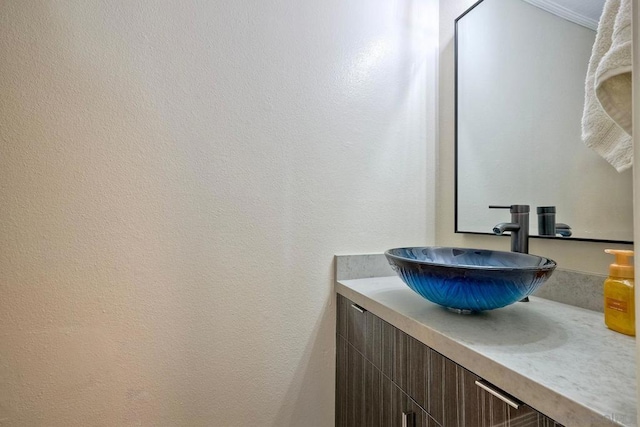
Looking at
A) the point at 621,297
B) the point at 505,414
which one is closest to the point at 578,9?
the point at 621,297

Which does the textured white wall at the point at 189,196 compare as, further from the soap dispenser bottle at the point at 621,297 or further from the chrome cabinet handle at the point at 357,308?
the soap dispenser bottle at the point at 621,297

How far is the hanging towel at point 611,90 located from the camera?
1.63 ft

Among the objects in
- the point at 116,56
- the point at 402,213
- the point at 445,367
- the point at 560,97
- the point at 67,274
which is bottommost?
the point at 445,367

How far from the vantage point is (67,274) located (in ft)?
2.69

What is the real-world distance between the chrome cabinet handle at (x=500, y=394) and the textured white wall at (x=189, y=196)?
0.64 m

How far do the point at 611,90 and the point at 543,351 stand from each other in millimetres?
472

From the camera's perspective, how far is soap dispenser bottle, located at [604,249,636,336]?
1.97 feet

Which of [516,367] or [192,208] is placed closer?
[516,367]

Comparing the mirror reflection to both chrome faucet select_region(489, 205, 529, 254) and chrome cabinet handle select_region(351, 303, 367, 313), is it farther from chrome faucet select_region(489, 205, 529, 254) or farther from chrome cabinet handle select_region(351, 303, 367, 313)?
chrome cabinet handle select_region(351, 303, 367, 313)

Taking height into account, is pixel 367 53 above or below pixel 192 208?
above

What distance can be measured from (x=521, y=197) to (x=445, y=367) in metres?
0.65

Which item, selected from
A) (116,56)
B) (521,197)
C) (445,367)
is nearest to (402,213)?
(521,197)

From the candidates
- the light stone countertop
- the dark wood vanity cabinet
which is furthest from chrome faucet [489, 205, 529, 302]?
the dark wood vanity cabinet

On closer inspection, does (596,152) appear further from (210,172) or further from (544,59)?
(210,172)
